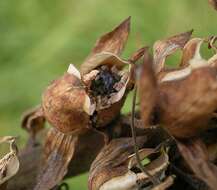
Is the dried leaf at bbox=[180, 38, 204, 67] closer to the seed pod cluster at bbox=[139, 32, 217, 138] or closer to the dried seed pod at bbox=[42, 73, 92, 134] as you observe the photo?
the seed pod cluster at bbox=[139, 32, 217, 138]

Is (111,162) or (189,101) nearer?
(189,101)

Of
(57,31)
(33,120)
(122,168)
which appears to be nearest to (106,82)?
(122,168)

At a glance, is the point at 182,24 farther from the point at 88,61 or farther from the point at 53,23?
the point at 88,61

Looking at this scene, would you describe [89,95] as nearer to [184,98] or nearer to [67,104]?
[67,104]

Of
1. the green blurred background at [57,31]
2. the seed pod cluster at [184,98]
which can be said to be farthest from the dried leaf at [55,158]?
the green blurred background at [57,31]

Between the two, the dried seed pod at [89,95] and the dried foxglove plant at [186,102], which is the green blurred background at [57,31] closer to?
the dried seed pod at [89,95]
